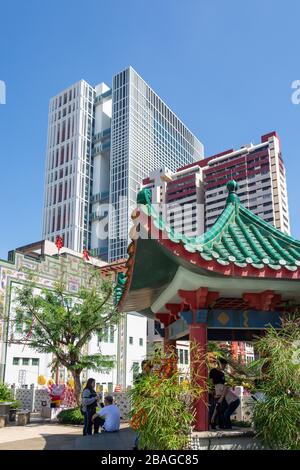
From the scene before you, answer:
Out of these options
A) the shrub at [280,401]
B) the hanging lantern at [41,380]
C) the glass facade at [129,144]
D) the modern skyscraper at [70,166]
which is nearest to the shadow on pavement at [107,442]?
the shrub at [280,401]

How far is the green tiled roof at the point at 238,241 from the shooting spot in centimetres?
732

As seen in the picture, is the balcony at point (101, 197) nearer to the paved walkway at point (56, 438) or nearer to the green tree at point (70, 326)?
the green tree at point (70, 326)

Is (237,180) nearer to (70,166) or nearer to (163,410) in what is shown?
(70,166)

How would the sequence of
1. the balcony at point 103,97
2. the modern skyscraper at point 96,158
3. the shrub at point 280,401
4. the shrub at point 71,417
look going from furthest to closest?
the balcony at point 103,97 → the modern skyscraper at point 96,158 → the shrub at point 71,417 → the shrub at point 280,401

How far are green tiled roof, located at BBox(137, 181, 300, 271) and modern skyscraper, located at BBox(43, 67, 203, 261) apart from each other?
282ft

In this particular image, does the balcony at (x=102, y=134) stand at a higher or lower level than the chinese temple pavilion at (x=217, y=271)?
higher

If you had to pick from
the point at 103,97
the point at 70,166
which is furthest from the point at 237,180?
the point at 70,166

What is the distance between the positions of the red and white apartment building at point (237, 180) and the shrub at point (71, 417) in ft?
247

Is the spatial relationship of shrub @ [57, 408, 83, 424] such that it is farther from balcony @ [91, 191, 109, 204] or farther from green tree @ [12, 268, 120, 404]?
balcony @ [91, 191, 109, 204]

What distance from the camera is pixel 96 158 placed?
106 meters

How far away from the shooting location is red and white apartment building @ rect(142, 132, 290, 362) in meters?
103

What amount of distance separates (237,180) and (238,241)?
105 meters
